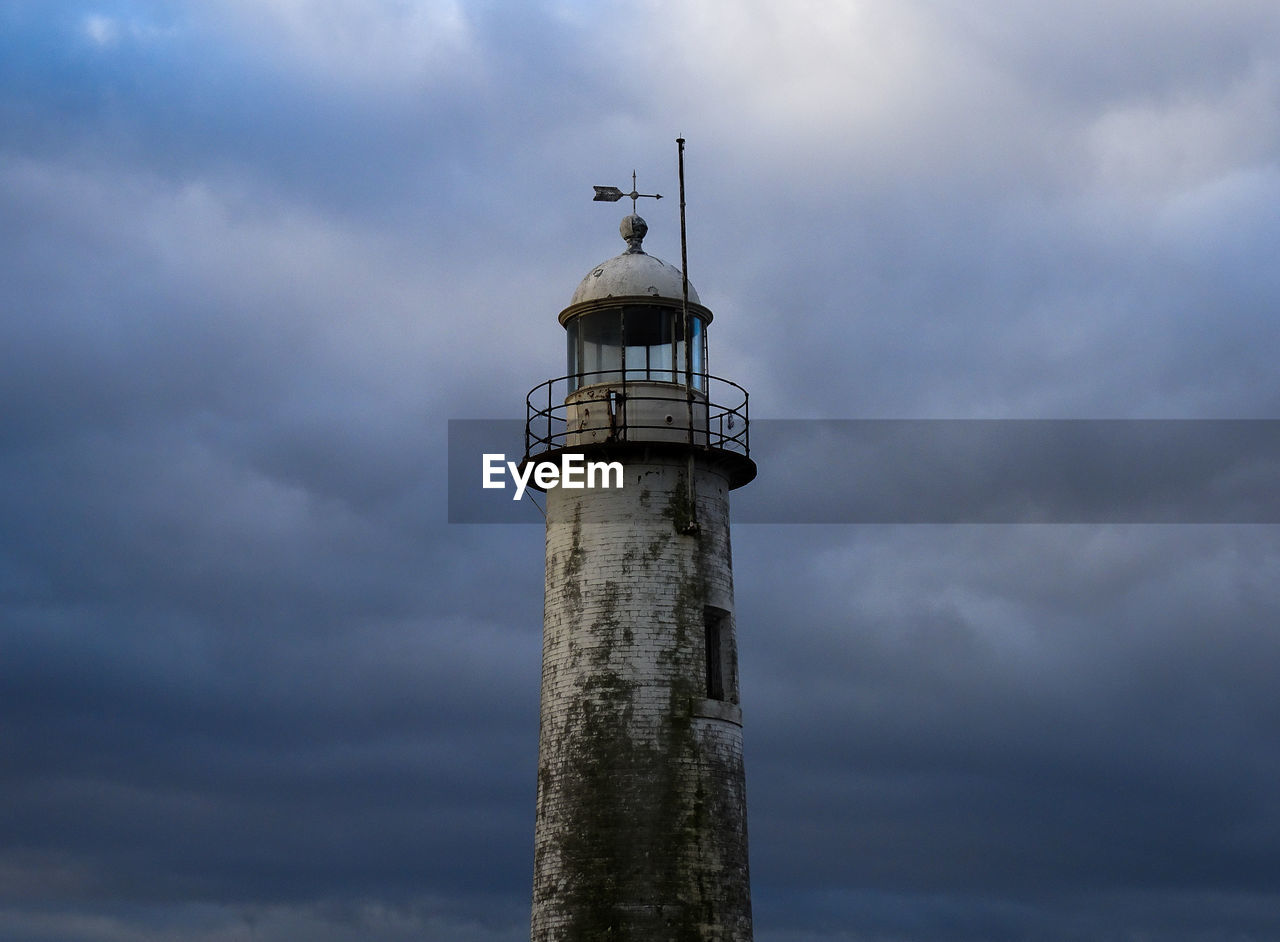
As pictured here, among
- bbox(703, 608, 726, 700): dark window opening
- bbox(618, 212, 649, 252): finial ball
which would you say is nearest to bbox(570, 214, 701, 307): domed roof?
bbox(618, 212, 649, 252): finial ball

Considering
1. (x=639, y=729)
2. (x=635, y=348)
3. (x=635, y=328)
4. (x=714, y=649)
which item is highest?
(x=635, y=328)

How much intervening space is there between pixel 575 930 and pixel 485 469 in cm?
880

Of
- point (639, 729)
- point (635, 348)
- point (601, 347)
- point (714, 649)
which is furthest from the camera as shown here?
point (601, 347)

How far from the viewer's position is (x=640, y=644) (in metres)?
36.7

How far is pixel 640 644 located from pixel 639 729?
4.77 feet

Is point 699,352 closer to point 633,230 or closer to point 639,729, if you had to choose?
point 633,230

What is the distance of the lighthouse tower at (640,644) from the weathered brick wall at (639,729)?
3cm

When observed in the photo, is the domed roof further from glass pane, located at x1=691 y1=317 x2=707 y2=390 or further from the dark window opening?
the dark window opening

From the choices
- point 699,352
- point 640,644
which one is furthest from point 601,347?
point 640,644

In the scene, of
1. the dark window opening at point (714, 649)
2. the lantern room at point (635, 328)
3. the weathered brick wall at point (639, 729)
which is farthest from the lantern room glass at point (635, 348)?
the dark window opening at point (714, 649)

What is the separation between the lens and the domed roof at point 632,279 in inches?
1535

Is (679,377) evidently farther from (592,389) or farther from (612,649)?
(612,649)

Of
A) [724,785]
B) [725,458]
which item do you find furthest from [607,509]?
[724,785]

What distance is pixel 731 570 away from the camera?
127ft
